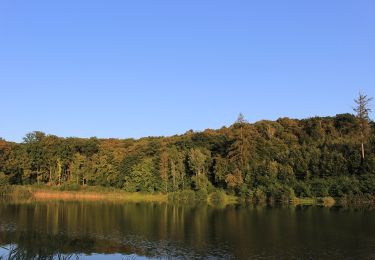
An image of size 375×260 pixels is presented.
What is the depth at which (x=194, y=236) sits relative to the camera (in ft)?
110

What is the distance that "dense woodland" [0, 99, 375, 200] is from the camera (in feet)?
233

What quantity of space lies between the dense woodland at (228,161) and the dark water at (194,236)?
23.8 metres

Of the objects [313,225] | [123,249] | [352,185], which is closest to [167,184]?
[352,185]

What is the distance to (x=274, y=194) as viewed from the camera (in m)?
70.2

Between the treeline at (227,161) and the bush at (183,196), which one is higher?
the treeline at (227,161)

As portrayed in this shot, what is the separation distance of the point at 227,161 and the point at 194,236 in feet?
157

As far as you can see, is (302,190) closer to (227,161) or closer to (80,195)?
(227,161)

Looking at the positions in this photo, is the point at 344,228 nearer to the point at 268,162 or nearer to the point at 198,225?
the point at 198,225

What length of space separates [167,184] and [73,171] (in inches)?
875

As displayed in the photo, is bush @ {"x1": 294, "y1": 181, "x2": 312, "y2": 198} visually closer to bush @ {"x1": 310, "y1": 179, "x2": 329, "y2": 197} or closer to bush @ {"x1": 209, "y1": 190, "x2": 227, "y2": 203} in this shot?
bush @ {"x1": 310, "y1": 179, "x2": 329, "y2": 197}

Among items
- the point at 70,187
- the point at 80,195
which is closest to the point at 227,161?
the point at 80,195

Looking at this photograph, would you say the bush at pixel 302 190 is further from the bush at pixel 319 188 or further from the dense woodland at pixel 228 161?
the bush at pixel 319 188

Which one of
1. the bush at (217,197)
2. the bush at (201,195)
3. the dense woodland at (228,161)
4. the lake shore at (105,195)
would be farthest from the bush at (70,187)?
the bush at (217,197)

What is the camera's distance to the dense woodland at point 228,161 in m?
71.1
